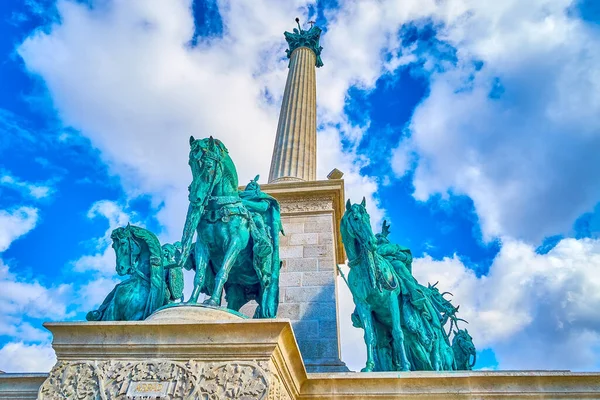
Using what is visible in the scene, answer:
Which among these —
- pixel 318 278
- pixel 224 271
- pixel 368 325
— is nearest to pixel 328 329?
pixel 318 278

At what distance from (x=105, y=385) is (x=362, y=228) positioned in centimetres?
497

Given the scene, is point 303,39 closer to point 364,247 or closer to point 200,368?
point 364,247

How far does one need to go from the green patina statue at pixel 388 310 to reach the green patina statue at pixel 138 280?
3.44 meters

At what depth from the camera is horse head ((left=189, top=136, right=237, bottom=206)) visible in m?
7.62

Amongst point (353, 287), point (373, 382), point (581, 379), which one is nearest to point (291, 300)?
point (353, 287)

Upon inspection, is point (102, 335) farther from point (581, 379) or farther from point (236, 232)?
point (581, 379)

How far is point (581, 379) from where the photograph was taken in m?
6.62

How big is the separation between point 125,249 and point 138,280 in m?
0.66

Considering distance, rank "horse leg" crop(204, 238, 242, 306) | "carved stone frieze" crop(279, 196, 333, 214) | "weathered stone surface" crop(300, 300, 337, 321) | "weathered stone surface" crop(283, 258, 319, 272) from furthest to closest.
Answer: "carved stone frieze" crop(279, 196, 333, 214) < "weathered stone surface" crop(283, 258, 319, 272) < "weathered stone surface" crop(300, 300, 337, 321) < "horse leg" crop(204, 238, 242, 306)

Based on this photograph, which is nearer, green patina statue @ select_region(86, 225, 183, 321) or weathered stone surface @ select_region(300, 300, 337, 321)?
green patina statue @ select_region(86, 225, 183, 321)

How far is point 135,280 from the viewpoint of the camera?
8469 millimetres

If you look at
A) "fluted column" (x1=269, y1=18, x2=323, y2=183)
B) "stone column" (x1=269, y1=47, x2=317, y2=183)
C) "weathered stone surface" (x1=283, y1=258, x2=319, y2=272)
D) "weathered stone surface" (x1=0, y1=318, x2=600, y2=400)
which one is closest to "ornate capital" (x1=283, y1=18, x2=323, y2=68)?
"fluted column" (x1=269, y1=18, x2=323, y2=183)

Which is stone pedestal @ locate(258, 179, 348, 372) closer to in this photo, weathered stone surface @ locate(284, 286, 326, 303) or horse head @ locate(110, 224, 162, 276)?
weathered stone surface @ locate(284, 286, 326, 303)

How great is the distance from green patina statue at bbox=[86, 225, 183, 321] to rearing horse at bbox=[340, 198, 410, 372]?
3.37 metres
